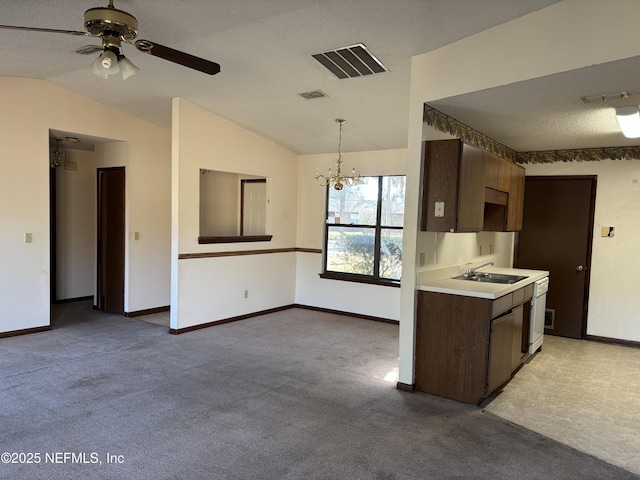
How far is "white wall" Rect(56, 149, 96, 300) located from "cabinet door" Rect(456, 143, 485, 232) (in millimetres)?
5990

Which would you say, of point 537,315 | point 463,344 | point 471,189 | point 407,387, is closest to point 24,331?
point 407,387

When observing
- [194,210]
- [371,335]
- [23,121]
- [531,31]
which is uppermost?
[531,31]

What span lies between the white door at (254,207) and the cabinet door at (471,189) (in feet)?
12.0

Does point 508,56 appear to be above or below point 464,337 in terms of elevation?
above

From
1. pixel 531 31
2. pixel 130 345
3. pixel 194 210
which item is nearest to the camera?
pixel 531 31

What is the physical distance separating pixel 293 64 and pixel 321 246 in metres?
3.27

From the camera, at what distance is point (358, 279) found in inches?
248

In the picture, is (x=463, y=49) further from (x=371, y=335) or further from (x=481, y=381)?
(x=371, y=335)

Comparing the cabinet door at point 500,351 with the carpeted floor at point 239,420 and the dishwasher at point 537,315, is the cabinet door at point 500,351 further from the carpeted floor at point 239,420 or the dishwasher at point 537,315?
the dishwasher at point 537,315

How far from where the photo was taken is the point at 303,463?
2.51 m

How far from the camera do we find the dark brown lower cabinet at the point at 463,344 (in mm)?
3371

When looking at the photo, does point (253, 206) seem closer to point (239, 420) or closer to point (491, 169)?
point (491, 169)

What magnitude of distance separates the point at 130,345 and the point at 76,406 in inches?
60.1

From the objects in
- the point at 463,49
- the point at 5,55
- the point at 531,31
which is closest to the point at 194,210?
the point at 5,55
